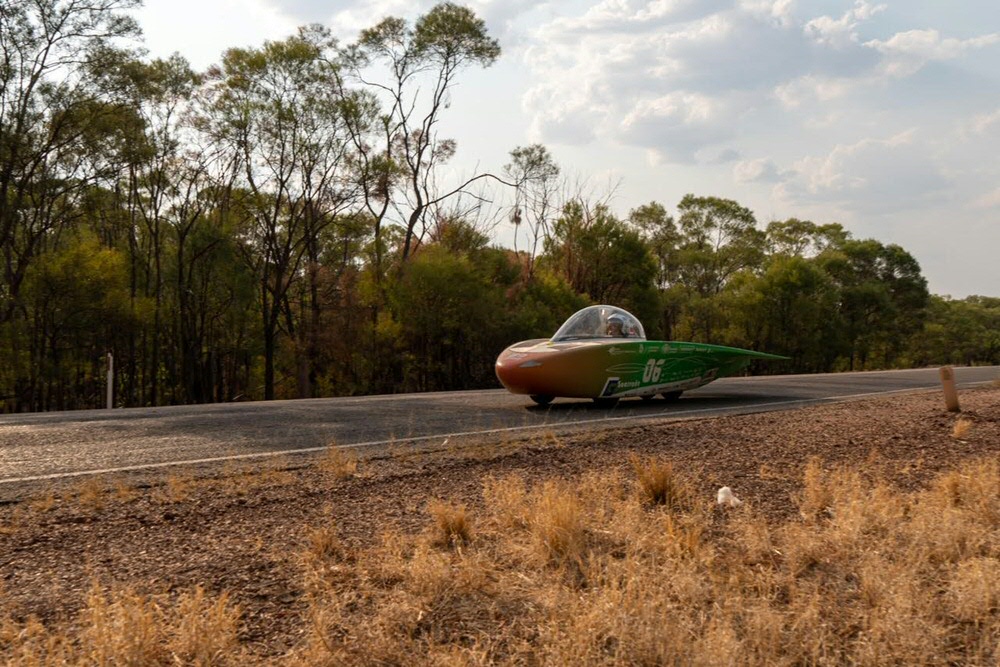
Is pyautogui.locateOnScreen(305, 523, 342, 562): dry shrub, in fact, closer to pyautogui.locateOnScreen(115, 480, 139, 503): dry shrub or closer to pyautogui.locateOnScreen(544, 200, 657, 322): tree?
pyautogui.locateOnScreen(115, 480, 139, 503): dry shrub

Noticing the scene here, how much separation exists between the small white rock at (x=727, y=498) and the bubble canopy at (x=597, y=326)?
7.09 m

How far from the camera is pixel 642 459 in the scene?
7.59 m

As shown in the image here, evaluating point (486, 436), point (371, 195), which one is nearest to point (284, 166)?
point (371, 195)

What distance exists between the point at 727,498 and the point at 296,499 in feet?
9.51

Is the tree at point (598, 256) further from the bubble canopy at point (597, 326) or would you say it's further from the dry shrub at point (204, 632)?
the dry shrub at point (204, 632)

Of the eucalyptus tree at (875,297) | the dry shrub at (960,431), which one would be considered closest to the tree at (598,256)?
the eucalyptus tree at (875,297)

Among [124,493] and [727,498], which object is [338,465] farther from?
[727,498]

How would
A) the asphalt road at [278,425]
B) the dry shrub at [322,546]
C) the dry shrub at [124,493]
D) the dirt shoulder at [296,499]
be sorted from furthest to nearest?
the asphalt road at [278,425] → the dry shrub at [124,493] → the dry shrub at [322,546] → the dirt shoulder at [296,499]

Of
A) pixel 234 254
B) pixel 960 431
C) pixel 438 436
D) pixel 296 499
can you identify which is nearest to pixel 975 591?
pixel 296 499

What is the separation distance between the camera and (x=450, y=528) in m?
4.68

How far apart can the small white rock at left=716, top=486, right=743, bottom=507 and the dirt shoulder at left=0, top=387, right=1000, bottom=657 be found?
10 centimetres

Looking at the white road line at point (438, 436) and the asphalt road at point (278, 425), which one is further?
the asphalt road at point (278, 425)

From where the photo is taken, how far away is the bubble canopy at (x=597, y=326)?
1309cm

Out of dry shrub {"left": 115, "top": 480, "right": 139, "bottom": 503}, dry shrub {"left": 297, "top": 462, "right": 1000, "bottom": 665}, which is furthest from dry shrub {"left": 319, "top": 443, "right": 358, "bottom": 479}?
dry shrub {"left": 297, "top": 462, "right": 1000, "bottom": 665}
